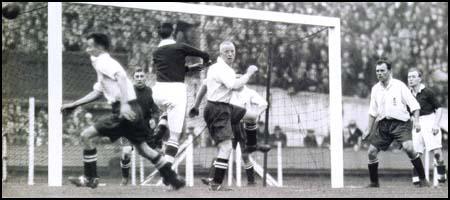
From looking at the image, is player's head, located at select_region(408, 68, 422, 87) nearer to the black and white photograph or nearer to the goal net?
the black and white photograph

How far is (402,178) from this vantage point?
2022cm

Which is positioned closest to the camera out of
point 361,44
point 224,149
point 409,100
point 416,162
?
point 224,149

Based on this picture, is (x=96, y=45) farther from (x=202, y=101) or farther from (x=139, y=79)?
(x=202, y=101)

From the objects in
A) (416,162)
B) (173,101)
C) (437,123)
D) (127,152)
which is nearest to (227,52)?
(173,101)

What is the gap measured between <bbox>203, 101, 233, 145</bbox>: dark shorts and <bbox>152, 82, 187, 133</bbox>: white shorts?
331 mm

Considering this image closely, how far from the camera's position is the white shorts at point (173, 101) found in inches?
395

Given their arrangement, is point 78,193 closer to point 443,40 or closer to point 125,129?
point 125,129

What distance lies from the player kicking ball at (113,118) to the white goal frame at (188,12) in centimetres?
162

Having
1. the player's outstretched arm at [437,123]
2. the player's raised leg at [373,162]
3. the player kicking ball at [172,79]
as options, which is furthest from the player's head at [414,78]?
the player kicking ball at [172,79]

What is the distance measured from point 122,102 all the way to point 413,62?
20.8 metres

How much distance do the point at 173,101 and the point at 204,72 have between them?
4.49m

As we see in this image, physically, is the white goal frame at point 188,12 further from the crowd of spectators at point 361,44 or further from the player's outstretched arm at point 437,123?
the crowd of spectators at point 361,44

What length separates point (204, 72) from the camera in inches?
572

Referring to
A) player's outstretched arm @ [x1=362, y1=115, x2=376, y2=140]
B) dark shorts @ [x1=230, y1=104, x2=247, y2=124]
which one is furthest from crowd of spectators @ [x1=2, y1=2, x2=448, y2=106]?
dark shorts @ [x1=230, y1=104, x2=247, y2=124]
